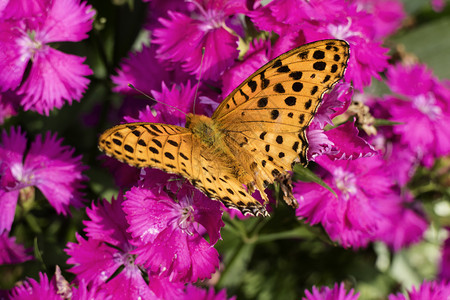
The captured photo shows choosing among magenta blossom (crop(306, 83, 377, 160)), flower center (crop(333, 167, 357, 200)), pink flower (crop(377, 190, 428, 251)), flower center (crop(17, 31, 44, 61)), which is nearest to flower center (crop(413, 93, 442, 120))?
pink flower (crop(377, 190, 428, 251))

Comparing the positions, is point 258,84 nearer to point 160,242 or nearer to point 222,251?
point 160,242

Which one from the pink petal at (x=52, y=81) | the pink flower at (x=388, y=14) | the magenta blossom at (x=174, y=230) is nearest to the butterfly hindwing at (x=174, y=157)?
the magenta blossom at (x=174, y=230)

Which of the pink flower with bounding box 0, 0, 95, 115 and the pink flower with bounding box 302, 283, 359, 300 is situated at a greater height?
the pink flower with bounding box 0, 0, 95, 115

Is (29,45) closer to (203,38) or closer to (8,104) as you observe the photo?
(8,104)

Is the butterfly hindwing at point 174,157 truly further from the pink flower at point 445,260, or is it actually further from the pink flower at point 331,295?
the pink flower at point 445,260

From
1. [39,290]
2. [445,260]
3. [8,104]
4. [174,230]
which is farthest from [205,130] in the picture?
[445,260]

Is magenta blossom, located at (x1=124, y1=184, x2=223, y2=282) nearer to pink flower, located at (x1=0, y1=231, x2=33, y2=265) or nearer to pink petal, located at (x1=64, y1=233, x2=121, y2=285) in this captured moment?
pink petal, located at (x1=64, y1=233, x2=121, y2=285)

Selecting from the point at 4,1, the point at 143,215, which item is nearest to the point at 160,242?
the point at 143,215

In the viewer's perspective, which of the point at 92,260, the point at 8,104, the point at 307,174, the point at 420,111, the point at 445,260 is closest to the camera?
the point at 307,174
